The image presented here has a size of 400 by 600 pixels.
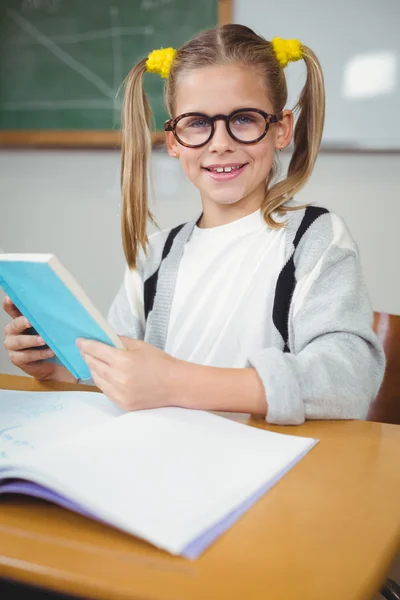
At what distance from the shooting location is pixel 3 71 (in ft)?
7.02

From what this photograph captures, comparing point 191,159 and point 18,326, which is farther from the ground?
point 191,159

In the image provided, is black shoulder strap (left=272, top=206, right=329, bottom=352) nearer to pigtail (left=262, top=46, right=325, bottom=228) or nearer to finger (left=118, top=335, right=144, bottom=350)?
pigtail (left=262, top=46, right=325, bottom=228)

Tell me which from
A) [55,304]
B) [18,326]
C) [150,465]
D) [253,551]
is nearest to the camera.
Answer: [253,551]

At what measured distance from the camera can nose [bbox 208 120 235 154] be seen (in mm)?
994

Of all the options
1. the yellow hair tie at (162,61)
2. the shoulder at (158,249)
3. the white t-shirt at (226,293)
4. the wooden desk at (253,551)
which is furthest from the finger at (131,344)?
the yellow hair tie at (162,61)

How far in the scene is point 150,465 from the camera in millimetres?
532

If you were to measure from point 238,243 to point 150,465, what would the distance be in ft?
2.08

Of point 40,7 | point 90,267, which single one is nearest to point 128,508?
point 90,267

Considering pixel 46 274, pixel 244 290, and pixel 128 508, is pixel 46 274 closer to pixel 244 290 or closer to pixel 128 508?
pixel 128 508

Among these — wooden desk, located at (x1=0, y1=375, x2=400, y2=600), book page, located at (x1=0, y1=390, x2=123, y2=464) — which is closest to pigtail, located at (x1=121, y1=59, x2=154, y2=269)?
book page, located at (x1=0, y1=390, x2=123, y2=464)

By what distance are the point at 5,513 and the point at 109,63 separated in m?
1.75

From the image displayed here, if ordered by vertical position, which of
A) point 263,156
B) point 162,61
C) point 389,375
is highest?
point 162,61

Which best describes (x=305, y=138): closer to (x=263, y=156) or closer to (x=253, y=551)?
(x=263, y=156)

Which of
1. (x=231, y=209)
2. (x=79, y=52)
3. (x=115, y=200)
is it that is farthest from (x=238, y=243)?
(x=79, y=52)
